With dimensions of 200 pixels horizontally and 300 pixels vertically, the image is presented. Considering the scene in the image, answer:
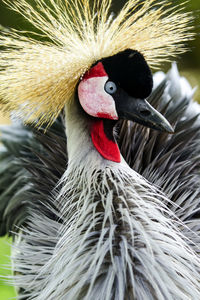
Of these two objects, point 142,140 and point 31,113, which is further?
point 142,140

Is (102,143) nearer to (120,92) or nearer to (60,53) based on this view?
(120,92)

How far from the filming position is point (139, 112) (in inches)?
46.4

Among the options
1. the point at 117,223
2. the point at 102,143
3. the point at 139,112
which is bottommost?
the point at 117,223

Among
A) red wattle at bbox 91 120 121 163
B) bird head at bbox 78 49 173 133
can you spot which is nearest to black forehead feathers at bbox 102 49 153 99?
bird head at bbox 78 49 173 133

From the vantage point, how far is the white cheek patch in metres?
1.18

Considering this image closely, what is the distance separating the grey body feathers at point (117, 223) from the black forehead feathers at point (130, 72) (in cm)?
19

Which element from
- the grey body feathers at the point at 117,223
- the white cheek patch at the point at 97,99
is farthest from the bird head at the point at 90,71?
the grey body feathers at the point at 117,223

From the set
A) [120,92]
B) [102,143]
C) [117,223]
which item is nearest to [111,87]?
[120,92]

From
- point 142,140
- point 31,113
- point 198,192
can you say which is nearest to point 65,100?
point 31,113

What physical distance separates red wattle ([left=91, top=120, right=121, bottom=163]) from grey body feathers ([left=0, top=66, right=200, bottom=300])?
2 cm

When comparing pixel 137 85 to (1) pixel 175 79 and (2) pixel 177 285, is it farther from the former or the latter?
(1) pixel 175 79

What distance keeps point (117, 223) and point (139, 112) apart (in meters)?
0.28

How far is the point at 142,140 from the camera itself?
5.04 ft

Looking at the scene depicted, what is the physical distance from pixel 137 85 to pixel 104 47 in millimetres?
153
